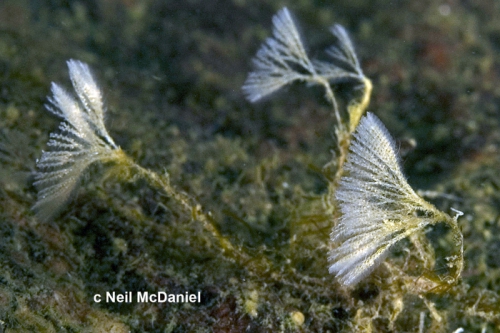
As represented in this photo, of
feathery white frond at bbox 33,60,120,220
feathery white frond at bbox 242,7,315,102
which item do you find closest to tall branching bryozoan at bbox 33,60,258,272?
feathery white frond at bbox 33,60,120,220

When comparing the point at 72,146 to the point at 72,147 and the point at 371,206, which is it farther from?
the point at 371,206

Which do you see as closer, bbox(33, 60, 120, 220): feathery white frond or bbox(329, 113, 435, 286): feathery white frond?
bbox(329, 113, 435, 286): feathery white frond

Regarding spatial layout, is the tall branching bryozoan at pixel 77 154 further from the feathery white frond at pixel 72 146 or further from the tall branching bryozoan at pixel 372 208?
the tall branching bryozoan at pixel 372 208

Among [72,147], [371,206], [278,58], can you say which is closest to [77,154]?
[72,147]

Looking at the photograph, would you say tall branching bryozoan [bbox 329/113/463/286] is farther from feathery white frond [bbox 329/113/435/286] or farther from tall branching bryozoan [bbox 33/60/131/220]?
tall branching bryozoan [bbox 33/60/131/220]

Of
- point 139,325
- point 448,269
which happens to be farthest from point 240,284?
point 448,269

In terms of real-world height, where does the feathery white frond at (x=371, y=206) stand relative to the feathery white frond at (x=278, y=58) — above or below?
below

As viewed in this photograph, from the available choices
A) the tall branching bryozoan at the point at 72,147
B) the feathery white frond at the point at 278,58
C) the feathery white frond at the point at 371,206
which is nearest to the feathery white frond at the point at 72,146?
the tall branching bryozoan at the point at 72,147

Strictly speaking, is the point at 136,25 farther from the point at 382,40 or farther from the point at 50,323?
the point at 50,323
